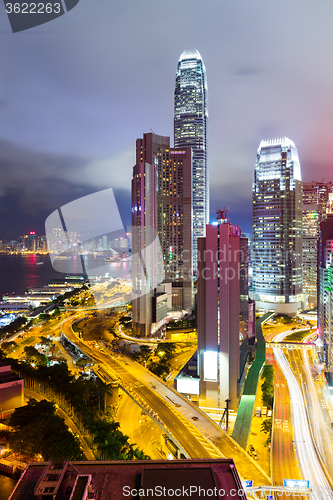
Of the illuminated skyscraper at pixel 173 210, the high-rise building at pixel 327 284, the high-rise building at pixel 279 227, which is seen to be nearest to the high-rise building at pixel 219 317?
the high-rise building at pixel 327 284

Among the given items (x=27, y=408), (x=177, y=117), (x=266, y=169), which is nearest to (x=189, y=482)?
(x=27, y=408)

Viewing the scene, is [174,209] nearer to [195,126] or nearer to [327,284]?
[195,126]

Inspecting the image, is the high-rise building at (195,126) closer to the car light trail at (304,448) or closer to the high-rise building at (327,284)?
the high-rise building at (327,284)

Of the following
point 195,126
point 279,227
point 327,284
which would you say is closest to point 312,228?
point 279,227

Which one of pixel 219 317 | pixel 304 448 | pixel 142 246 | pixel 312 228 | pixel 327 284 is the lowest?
pixel 304 448

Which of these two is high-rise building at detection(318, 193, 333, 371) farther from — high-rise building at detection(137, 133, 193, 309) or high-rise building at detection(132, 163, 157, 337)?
high-rise building at detection(137, 133, 193, 309)
